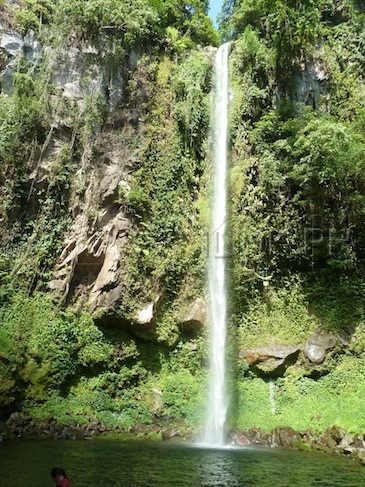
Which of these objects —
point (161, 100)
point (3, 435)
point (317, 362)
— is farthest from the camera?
point (161, 100)

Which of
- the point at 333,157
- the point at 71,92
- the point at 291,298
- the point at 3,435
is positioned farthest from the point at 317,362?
the point at 71,92

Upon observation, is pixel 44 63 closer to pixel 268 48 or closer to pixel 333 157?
pixel 268 48

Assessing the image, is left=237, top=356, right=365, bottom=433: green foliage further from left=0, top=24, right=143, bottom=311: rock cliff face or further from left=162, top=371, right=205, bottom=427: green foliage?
left=0, top=24, right=143, bottom=311: rock cliff face

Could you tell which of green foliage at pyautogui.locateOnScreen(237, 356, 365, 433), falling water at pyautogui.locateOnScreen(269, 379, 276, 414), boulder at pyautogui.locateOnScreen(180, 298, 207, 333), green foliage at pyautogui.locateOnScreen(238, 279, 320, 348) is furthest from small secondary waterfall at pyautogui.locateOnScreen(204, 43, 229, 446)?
falling water at pyautogui.locateOnScreen(269, 379, 276, 414)

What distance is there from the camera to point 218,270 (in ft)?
54.5

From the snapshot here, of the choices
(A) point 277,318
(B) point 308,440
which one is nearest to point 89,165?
(A) point 277,318

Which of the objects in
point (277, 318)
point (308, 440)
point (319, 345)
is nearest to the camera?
point (308, 440)

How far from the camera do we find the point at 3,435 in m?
11.6

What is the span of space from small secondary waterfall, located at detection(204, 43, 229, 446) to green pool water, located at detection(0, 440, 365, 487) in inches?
115

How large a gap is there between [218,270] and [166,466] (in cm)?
861

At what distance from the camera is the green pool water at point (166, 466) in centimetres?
761

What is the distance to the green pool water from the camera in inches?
300

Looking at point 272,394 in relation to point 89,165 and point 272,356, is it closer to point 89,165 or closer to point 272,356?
point 272,356

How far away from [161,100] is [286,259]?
27.8 feet
